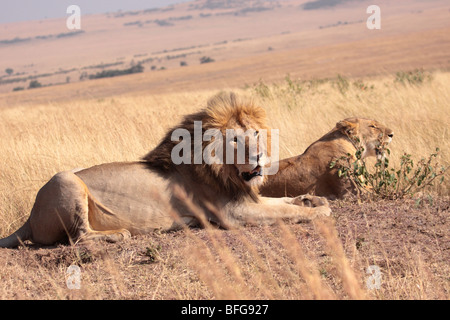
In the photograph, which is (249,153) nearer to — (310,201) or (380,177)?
(310,201)

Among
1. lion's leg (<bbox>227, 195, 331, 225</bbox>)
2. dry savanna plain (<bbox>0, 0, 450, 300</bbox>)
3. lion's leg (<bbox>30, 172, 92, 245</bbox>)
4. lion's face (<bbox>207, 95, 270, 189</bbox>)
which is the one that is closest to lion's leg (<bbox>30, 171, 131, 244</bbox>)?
lion's leg (<bbox>30, 172, 92, 245</bbox>)

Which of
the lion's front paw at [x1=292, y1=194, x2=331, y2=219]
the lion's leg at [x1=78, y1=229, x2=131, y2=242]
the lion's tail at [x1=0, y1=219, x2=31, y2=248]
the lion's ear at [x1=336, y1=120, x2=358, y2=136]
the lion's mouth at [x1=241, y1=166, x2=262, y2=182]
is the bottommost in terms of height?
the lion's tail at [x1=0, y1=219, x2=31, y2=248]

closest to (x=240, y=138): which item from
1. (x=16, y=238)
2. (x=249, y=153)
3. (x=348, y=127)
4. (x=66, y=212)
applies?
(x=249, y=153)

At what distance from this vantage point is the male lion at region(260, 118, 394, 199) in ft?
22.8

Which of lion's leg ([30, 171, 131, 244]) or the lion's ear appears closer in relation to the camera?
lion's leg ([30, 171, 131, 244])

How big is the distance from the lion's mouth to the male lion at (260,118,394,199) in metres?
1.34

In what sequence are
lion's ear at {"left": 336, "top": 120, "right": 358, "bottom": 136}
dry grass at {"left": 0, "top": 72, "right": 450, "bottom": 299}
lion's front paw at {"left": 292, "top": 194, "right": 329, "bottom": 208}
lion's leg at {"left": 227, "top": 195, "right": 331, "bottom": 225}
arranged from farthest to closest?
1. lion's ear at {"left": 336, "top": 120, "right": 358, "bottom": 136}
2. lion's front paw at {"left": 292, "top": 194, "right": 329, "bottom": 208}
3. lion's leg at {"left": 227, "top": 195, "right": 331, "bottom": 225}
4. dry grass at {"left": 0, "top": 72, "right": 450, "bottom": 299}

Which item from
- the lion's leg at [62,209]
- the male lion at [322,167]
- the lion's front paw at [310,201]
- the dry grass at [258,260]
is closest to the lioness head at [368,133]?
the male lion at [322,167]

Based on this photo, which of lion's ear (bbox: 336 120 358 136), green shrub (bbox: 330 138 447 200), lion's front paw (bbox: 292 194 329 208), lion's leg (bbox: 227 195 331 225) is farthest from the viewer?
lion's ear (bbox: 336 120 358 136)

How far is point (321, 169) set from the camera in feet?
23.0

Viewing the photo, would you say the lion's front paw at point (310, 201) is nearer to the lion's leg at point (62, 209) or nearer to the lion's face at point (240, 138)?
the lion's face at point (240, 138)

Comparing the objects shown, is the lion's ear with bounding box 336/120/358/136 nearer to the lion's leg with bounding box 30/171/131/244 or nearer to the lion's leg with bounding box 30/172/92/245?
the lion's leg with bounding box 30/171/131/244
